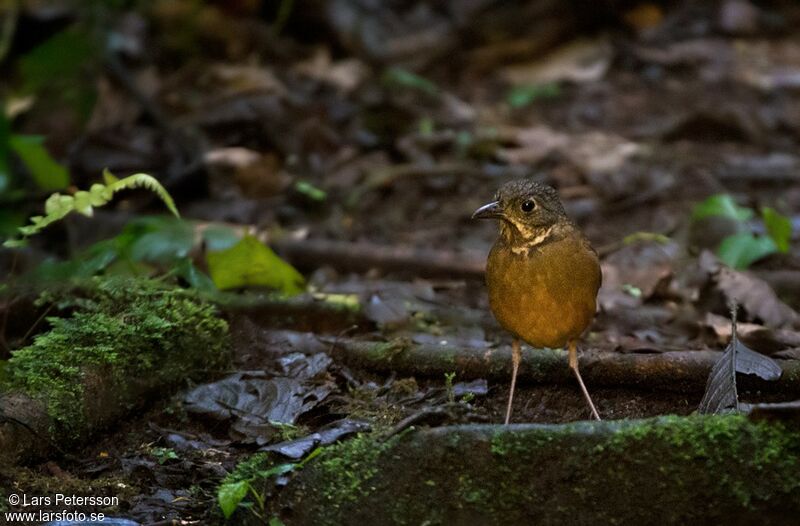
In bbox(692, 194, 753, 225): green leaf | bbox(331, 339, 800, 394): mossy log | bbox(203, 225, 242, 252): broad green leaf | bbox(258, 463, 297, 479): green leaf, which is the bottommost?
bbox(692, 194, 753, 225): green leaf

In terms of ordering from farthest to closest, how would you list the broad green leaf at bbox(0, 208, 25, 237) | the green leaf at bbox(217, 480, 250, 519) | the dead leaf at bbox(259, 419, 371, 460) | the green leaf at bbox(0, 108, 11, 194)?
the green leaf at bbox(0, 108, 11, 194)
the broad green leaf at bbox(0, 208, 25, 237)
the dead leaf at bbox(259, 419, 371, 460)
the green leaf at bbox(217, 480, 250, 519)

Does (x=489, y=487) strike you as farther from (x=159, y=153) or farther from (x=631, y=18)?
(x=631, y=18)

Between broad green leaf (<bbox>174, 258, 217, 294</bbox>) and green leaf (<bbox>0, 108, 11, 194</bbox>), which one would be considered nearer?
broad green leaf (<bbox>174, 258, 217, 294</bbox>)

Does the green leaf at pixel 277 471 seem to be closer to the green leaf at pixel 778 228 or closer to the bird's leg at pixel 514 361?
the bird's leg at pixel 514 361

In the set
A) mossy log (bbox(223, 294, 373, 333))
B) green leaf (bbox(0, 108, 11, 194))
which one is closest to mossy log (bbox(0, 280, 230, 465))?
mossy log (bbox(223, 294, 373, 333))

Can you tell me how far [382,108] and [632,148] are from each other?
7.43 ft

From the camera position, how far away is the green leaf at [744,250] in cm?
608

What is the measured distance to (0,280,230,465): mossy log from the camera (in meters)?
3.73

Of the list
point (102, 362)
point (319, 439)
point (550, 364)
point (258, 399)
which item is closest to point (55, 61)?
point (102, 362)

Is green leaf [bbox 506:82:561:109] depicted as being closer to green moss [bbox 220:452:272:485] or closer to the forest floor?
the forest floor

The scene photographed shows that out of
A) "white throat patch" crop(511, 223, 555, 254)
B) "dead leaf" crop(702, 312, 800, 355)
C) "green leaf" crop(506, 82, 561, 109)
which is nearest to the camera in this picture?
"white throat patch" crop(511, 223, 555, 254)

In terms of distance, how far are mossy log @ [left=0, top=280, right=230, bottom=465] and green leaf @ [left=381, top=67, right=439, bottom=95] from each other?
18.4 feet

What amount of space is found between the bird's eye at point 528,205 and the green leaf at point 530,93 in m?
5.92

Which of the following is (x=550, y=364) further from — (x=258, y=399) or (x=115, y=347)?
(x=115, y=347)
